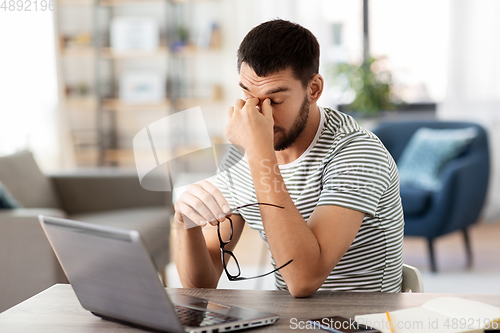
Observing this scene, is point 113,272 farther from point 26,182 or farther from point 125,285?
point 26,182

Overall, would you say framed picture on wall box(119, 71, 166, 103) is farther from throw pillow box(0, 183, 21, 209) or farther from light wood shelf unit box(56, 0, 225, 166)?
throw pillow box(0, 183, 21, 209)

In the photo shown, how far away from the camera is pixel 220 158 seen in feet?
3.55

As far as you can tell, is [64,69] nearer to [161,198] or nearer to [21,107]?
[21,107]

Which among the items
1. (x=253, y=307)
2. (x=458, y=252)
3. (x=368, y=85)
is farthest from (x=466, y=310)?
(x=368, y=85)

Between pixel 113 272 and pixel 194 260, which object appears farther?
pixel 194 260

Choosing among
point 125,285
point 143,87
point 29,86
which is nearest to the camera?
point 125,285

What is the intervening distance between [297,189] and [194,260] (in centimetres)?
27

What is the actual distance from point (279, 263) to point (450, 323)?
0.33 metres

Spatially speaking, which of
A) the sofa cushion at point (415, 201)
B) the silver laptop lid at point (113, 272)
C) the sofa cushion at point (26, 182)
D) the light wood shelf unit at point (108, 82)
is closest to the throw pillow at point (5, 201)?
the sofa cushion at point (26, 182)

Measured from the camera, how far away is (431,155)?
118 inches

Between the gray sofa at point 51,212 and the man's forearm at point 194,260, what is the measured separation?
1219 mm

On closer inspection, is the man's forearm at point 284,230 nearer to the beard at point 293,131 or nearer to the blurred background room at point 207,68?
the beard at point 293,131

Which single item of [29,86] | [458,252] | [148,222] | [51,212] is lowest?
[458,252]

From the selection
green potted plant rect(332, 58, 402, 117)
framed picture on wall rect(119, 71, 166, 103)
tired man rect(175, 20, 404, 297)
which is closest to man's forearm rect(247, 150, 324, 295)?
tired man rect(175, 20, 404, 297)
